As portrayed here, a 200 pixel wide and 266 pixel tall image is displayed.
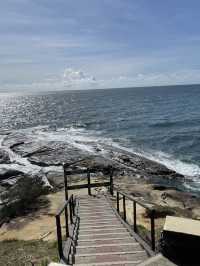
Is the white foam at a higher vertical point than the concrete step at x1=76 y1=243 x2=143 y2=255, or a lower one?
lower

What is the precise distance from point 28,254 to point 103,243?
2.69 m

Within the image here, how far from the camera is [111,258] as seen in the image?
24.5ft

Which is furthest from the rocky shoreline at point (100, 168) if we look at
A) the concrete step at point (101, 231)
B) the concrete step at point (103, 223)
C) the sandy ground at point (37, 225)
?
the concrete step at point (101, 231)

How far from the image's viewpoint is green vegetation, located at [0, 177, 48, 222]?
17859 millimetres

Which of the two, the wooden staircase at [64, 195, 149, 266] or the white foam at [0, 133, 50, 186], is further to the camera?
the white foam at [0, 133, 50, 186]

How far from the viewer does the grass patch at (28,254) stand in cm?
920

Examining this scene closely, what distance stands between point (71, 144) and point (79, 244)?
108 ft

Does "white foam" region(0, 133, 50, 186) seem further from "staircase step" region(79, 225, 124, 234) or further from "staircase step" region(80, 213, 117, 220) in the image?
"staircase step" region(79, 225, 124, 234)

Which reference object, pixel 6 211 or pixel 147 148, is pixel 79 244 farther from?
pixel 147 148

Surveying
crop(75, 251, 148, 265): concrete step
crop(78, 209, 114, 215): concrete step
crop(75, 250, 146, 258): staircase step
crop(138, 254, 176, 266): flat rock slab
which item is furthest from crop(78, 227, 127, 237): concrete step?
crop(138, 254, 176, 266): flat rock slab

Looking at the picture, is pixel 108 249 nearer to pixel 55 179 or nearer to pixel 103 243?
pixel 103 243

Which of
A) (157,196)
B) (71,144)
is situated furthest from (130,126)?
(157,196)

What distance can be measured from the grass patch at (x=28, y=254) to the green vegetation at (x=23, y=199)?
5754 mm

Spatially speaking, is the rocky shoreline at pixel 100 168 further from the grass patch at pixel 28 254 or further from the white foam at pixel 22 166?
the grass patch at pixel 28 254
